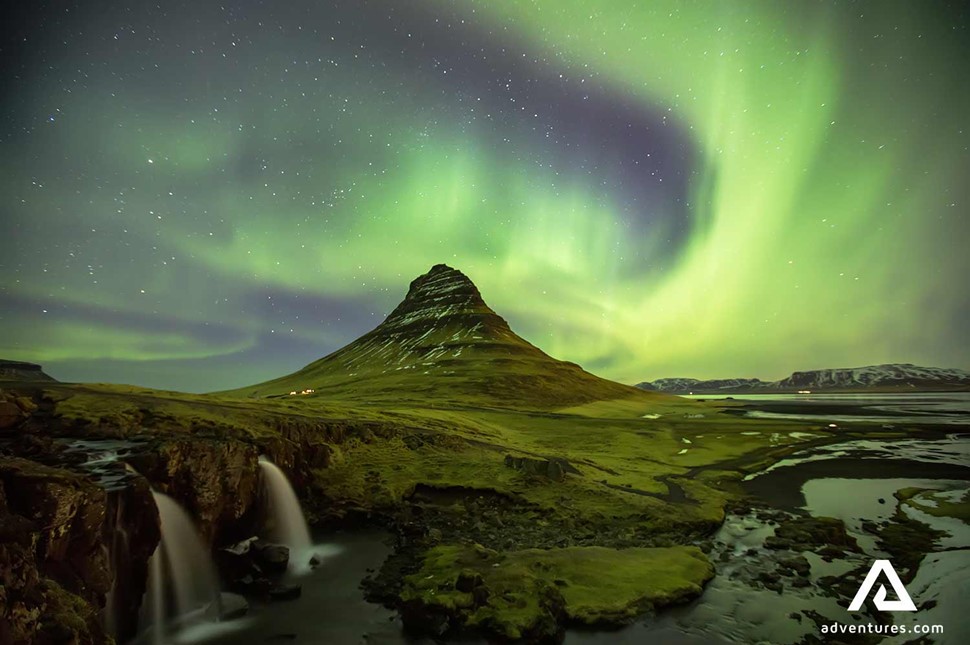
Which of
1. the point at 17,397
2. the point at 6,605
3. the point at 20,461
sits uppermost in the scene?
the point at 17,397

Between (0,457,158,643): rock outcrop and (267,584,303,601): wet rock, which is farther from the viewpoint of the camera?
(267,584,303,601): wet rock

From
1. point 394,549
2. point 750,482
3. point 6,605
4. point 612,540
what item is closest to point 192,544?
Result: point 394,549

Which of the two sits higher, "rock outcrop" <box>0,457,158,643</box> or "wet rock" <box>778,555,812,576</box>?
"rock outcrop" <box>0,457,158,643</box>

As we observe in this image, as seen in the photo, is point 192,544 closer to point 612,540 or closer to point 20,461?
point 20,461

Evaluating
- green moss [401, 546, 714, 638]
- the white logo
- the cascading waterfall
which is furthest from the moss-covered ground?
the cascading waterfall

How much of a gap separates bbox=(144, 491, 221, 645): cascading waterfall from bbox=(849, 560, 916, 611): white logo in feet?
94.2

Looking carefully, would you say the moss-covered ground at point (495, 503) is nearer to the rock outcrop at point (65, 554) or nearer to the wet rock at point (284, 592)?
the wet rock at point (284, 592)

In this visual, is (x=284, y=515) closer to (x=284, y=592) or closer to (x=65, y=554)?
(x=284, y=592)

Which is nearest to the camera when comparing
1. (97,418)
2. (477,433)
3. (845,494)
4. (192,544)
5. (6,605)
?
(6,605)

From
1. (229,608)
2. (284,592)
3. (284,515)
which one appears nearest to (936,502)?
(284,592)

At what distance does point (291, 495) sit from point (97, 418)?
1304 centimetres

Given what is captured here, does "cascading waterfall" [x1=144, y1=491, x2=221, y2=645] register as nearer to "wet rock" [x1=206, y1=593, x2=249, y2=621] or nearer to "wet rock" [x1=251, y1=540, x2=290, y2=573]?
"wet rock" [x1=206, y1=593, x2=249, y2=621]

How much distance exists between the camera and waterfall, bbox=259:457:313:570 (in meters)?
27.1

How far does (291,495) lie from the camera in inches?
1214
